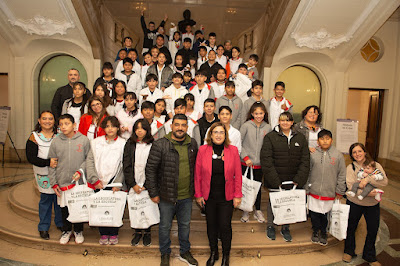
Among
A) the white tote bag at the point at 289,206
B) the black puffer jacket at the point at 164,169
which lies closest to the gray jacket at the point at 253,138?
the white tote bag at the point at 289,206

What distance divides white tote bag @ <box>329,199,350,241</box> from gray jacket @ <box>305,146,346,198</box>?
0.63 ft

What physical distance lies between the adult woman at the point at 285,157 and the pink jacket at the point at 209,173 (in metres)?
0.66

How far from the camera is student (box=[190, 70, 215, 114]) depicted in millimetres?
5305

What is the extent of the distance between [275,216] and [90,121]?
3.09m

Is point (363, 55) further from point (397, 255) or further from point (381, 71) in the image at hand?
point (397, 255)

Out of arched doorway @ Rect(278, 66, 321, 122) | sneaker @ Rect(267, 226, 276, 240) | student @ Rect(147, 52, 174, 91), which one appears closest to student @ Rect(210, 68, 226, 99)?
student @ Rect(147, 52, 174, 91)

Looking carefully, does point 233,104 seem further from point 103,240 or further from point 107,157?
point 103,240

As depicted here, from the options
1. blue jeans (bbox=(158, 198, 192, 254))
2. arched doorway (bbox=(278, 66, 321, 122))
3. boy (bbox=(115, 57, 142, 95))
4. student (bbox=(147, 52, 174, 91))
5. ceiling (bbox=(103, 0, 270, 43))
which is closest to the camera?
blue jeans (bbox=(158, 198, 192, 254))

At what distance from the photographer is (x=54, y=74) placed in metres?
9.26

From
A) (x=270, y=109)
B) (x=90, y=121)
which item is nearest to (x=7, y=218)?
(x=90, y=121)

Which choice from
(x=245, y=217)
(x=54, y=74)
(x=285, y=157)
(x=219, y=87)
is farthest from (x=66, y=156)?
(x=54, y=74)

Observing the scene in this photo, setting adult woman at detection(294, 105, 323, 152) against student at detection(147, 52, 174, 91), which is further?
student at detection(147, 52, 174, 91)

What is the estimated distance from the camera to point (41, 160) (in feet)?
11.7

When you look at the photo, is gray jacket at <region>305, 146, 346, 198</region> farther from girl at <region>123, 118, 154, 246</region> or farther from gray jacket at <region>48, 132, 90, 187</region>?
gray jacket at <region>48, 132, 90, 187</region>
